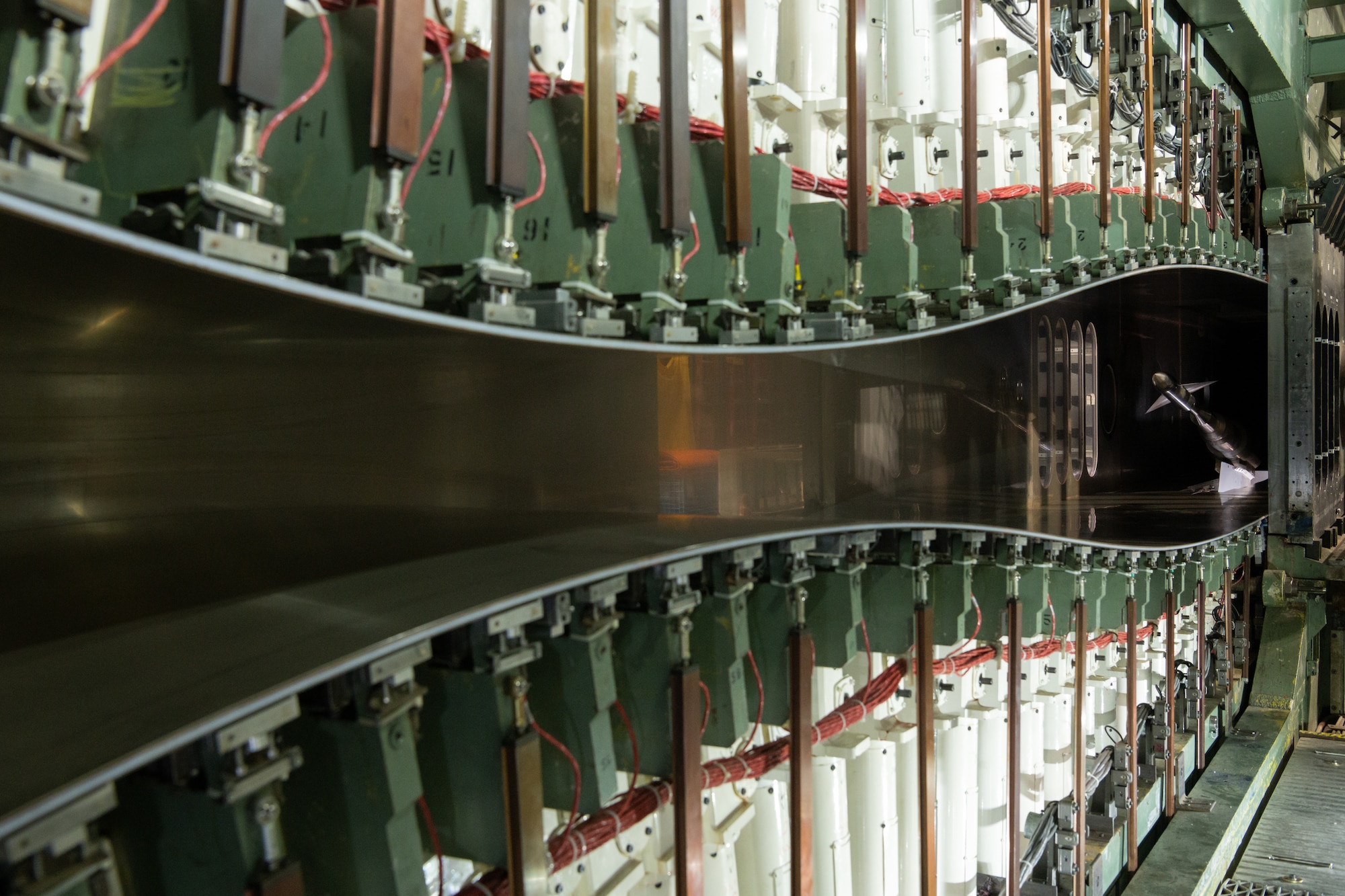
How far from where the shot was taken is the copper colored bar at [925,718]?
2945 millimetres

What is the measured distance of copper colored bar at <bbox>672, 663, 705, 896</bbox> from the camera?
2.06m

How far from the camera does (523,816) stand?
5.53 feet

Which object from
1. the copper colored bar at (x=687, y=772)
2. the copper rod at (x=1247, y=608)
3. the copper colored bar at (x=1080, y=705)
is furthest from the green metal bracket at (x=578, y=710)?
the copper rod at (x=1247, y=608)

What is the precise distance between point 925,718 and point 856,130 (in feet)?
6.10

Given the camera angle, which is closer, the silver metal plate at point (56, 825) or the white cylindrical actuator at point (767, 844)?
the silver metal plate at point (56, 825)

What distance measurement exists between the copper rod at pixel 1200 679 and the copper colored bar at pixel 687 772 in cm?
392

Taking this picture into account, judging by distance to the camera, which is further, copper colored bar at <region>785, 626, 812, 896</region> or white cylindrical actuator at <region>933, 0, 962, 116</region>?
white cylindrical actuator at <region>933, 0, 962, 116</region>

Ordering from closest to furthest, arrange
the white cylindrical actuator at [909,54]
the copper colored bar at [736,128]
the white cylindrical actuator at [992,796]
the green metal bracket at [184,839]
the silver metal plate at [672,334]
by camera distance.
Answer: the green metal bracket at [184,839]
the silver metal plate at [672,334]
the copper colored bar at [736,128]
the white cylindrical actuator at [909,54]
the white cylindrical actuator at [992,796]

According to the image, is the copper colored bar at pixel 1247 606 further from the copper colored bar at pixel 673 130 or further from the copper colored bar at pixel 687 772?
the copper colored bar at pixel 673 130

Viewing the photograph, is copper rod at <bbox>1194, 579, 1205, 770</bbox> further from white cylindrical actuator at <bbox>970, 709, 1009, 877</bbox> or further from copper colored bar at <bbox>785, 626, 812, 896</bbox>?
copper colored bar at <bbox>785, 626, 812, 896</bbox>

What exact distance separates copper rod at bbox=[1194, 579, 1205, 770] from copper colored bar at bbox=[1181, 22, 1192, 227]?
1986 millimetres

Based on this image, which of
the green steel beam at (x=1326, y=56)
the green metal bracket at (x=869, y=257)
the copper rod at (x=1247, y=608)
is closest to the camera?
the green metal bracket at (x=869, y=257)

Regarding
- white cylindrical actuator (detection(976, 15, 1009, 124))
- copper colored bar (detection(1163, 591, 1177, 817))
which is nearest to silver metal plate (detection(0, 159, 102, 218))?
white cylindrical actuator (detection(976, 15, 1009, 124))

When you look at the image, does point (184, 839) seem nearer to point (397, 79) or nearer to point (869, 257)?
point (397, 79)
